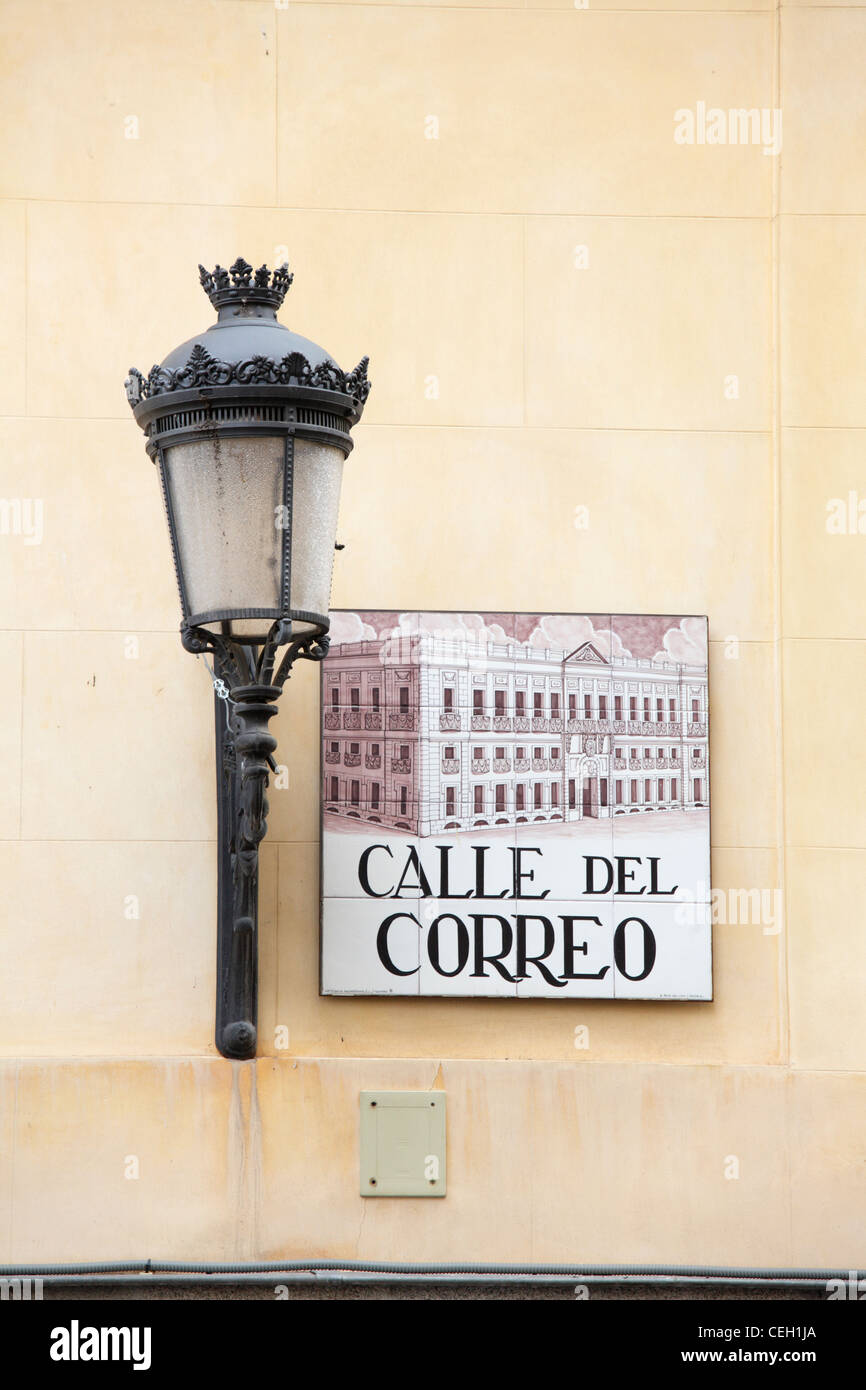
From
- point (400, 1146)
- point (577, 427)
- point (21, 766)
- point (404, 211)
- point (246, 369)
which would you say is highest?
point (404, 211)

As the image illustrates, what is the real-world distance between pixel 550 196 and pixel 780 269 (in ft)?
2.69

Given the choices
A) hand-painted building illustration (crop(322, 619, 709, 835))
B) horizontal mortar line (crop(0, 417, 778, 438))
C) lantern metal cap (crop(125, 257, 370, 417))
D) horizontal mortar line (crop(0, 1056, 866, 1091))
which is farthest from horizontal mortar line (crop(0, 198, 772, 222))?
horizontal mortar line (crop(0, 1056, 866, 1091))

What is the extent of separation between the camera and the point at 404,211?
5.48 m

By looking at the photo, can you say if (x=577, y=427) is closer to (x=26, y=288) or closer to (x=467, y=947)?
(x=467, y=947)

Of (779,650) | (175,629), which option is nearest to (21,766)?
(175,629)

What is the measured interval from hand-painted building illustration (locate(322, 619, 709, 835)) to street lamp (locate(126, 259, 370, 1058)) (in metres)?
0.72

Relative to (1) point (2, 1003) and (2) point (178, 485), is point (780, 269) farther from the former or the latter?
(1) point (2, 1003)

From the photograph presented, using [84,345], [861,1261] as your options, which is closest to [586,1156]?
[861,1261]

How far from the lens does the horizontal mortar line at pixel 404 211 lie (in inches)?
215

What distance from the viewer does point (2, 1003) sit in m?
5.18

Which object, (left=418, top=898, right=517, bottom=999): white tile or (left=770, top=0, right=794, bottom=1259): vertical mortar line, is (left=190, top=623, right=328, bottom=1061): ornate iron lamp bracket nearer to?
(left=418, top=898, right=517, bottom=999): white tile

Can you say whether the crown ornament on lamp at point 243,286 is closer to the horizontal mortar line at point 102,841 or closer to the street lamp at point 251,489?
the street lamp at point 251,489

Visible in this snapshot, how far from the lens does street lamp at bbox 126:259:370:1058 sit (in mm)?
4340

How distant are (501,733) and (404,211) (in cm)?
182
